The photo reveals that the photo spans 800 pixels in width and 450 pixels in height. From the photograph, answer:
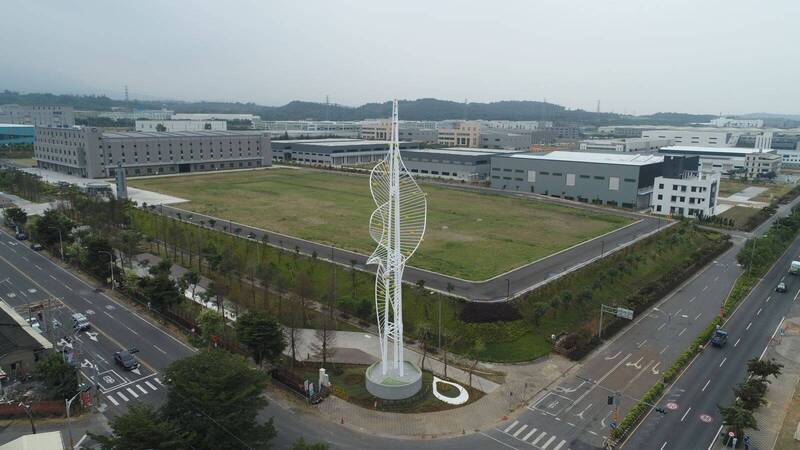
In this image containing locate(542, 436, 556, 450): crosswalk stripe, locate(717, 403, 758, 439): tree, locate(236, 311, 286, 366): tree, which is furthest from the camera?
locate(236, 311, 286, 366): tree

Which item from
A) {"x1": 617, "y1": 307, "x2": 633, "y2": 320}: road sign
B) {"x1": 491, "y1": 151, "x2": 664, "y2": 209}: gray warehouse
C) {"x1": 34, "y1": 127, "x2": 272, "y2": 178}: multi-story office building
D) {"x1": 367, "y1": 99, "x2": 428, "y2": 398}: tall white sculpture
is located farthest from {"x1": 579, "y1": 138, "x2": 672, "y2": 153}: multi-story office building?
{"x1": 367, "y1": 99, "x2": 428, "y2": 398}: tall white sculpture

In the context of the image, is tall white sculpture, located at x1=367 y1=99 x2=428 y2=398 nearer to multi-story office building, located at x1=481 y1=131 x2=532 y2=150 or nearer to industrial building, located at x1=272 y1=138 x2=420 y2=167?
industrial building, located at x1=272 y1=138 x2=420 y2=167

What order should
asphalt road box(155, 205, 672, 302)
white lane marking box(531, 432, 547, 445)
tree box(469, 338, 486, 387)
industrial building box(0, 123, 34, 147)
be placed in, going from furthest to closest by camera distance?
industrial building box(0, 123, 34, 147)
asphalt road box(155, 205, 672, 302)
tree box(469, 338, 486, 387)
white lane marking box(531, 432, 547, 445)

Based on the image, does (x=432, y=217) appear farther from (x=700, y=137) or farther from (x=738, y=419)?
(x=700, y=137)

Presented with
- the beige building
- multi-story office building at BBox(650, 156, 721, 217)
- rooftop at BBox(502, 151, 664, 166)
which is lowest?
multi-story office building at BBox(650, 156, 721, 217)

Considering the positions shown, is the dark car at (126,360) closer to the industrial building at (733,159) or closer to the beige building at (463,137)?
the industrial building at (733,159)

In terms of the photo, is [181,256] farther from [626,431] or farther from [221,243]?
[626,431]

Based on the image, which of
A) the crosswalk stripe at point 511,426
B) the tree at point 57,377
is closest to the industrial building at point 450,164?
the crosswalk stripe at point 511,426

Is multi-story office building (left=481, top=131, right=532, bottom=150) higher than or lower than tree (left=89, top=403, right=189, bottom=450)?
higher
